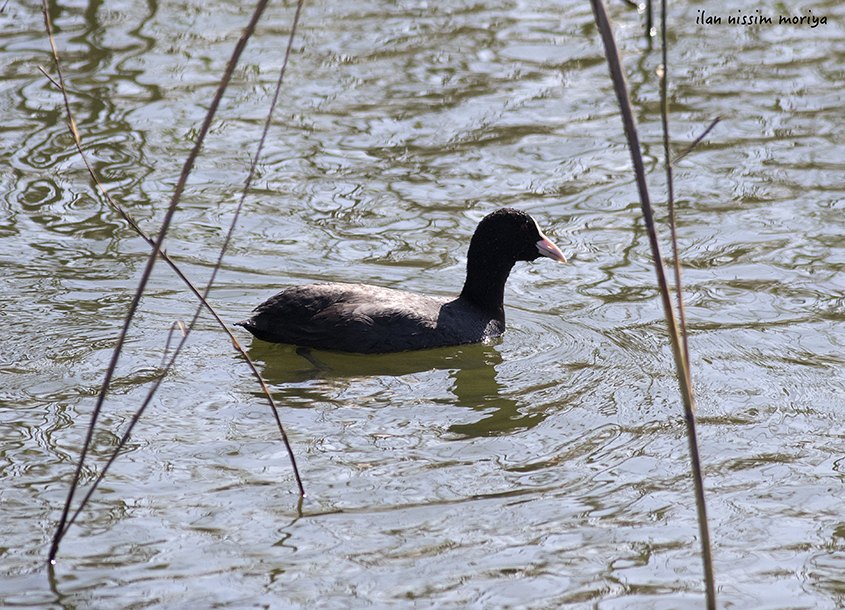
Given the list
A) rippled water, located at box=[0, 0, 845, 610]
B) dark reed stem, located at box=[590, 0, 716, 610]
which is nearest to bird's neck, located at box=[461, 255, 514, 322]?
rippled water, located at box=[0, 0, 845, 610]

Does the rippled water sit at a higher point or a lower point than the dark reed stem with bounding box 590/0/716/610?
lower

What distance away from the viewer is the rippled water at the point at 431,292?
4008 mm

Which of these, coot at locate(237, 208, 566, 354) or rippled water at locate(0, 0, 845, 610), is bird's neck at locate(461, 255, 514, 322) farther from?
rippled water at locate(0, 0, 845, 610)

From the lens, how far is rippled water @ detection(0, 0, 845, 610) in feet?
13.1

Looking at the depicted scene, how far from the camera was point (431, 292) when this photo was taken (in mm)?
6941

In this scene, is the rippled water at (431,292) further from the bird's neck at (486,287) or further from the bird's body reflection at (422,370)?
the bird's neck at (486,287)

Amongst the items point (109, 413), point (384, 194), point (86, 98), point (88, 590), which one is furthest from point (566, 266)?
point (86, 98)

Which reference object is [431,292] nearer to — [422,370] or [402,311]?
[402,311]

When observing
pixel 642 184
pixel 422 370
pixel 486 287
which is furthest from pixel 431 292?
pixel 642 184

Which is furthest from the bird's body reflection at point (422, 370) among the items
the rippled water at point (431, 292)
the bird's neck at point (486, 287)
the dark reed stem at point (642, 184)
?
the dark reed stem at point (642, 184)

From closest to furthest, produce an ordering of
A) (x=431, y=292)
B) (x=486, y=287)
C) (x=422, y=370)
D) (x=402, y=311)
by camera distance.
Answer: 1. (x=422, y=370)
2. (x=402, y=311)
3. (x=486, y=287)
4. (x=431, y=292)

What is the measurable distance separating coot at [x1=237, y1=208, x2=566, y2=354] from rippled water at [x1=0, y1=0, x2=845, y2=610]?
5.4 inches

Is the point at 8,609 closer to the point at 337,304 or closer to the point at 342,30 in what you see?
the point at 337,304

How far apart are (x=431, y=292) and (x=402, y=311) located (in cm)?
92
